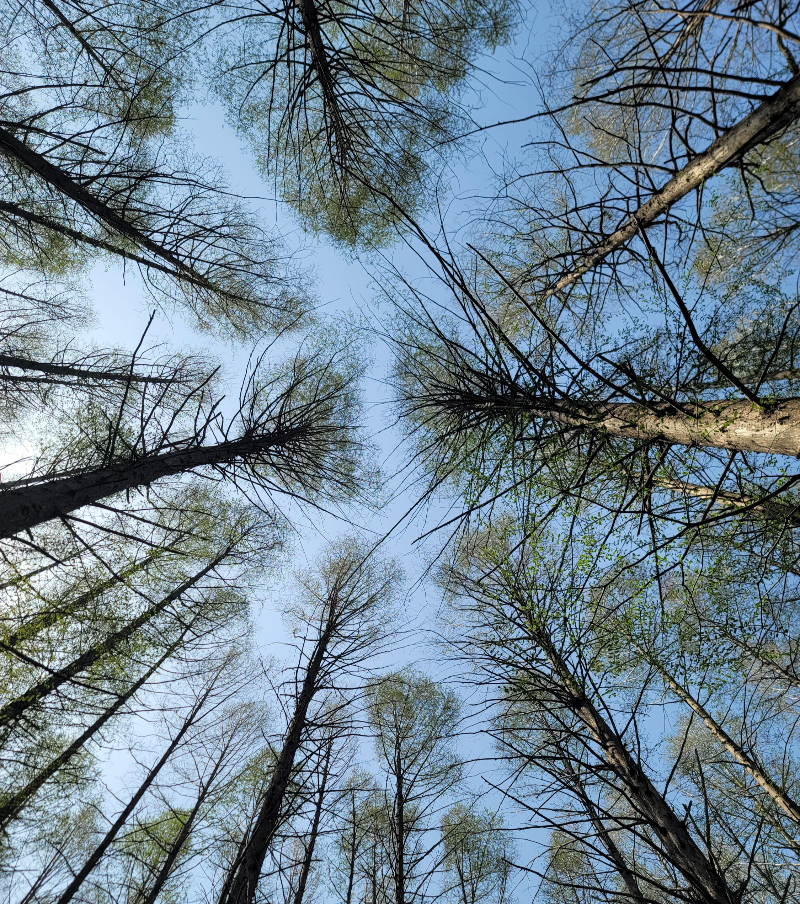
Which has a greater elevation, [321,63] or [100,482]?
[321,63]

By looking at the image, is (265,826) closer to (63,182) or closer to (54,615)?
(54,615)

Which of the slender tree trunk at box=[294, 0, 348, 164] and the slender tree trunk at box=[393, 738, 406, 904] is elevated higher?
the slender tree trunk at box=[294, 0, 348, 164]

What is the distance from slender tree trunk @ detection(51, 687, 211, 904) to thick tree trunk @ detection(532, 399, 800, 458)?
22.5ft

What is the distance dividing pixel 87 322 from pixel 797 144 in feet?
37.3

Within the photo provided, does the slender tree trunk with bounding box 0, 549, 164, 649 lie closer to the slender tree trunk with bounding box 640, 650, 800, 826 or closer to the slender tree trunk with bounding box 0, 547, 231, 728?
the slender tree trunk with bounding box 0, 547, 231, 728

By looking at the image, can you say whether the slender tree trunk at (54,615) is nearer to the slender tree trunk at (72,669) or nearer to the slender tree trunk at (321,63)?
the slender tree trunk at (72,669)

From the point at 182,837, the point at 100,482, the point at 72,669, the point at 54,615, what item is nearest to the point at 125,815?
the point at 182,837

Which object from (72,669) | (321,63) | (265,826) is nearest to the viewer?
(321,63)

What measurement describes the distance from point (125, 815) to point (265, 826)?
172 inches

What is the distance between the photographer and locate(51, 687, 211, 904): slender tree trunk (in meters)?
5.35

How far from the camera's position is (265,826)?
307 cm

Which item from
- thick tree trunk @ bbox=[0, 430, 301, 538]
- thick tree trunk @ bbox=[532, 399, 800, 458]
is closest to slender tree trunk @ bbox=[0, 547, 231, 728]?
thick tree trunk @ bbox=[0, 430, 301, 538]

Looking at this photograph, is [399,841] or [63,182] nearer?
[399,841]

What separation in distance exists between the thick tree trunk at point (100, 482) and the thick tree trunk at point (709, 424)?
341cm
